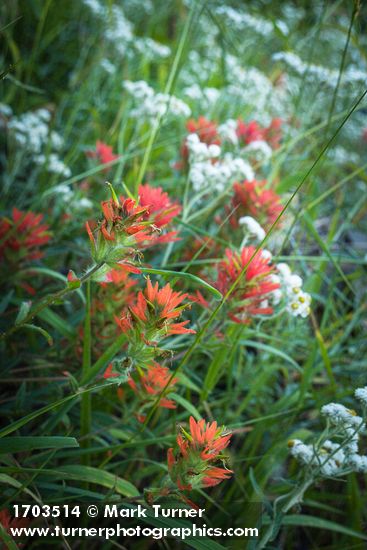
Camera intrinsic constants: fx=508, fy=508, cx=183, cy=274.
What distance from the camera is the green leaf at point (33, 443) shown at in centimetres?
59

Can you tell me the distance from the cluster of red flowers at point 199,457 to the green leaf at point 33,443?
0.43 feet

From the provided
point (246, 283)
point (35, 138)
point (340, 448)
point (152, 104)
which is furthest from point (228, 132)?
point (340, 448)

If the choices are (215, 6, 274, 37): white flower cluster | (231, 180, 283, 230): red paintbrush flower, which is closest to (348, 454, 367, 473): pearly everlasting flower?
(231, 180, 283, 230): red paintbrush flower

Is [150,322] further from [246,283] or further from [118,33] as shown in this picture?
[118,33]

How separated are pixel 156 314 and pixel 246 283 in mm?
264

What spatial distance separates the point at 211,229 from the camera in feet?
4.60

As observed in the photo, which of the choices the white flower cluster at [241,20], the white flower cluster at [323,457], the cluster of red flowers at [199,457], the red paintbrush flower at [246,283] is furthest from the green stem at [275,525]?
the white flower cluster at [241,20]

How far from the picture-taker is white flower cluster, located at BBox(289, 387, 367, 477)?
74cm

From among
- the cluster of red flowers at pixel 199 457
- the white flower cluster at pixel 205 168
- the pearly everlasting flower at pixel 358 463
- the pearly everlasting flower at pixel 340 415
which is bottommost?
the pearly everlasting flower at pixel 358 463

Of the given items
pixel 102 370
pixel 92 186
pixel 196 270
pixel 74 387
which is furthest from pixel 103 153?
pixel 74 387

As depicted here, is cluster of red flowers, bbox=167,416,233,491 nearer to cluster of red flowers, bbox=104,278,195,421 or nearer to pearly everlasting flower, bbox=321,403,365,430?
cluster of red flowers, bbox=104,278,195,421

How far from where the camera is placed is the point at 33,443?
1.99ft

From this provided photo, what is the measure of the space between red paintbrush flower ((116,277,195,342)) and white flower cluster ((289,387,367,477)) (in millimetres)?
302

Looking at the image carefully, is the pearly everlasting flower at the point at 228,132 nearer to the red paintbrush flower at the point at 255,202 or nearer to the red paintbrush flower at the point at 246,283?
the red paintbrush flower at the point at 255,202
